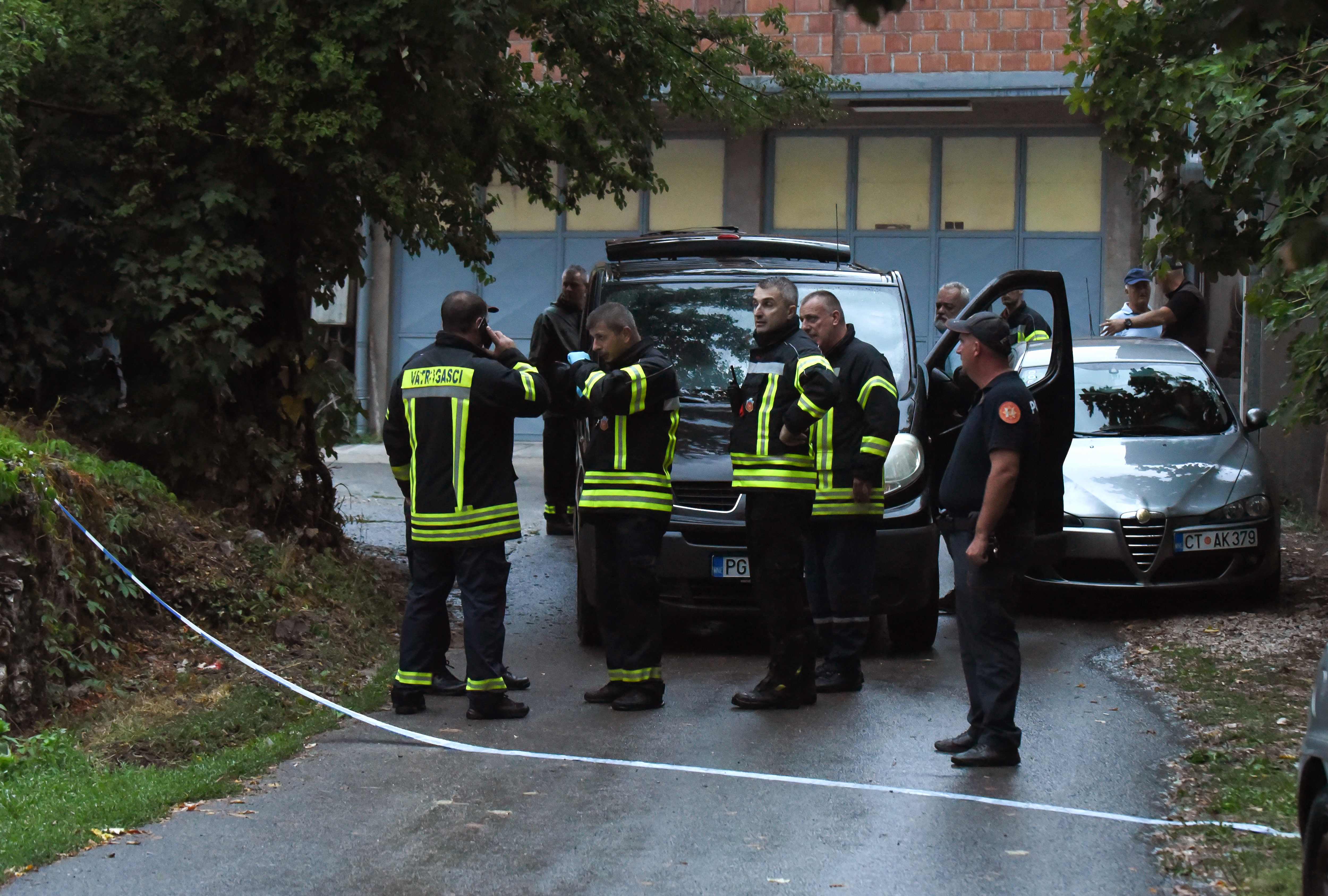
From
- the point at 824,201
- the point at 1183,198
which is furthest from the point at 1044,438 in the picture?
the point at 824,201

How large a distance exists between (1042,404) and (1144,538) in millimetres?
1716

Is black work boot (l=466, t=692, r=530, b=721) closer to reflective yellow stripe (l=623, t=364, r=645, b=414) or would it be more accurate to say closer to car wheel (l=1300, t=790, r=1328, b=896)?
reflective yellow stripe (l=623, t=364, r=645, b=414)

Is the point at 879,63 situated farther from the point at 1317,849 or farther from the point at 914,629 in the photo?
the point at 1317,849

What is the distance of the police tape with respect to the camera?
5547 mm

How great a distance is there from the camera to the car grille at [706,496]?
823cm

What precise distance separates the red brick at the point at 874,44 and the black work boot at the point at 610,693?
1472cm

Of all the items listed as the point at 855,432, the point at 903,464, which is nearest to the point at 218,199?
the point at 855,432

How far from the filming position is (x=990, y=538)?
20.5 feet

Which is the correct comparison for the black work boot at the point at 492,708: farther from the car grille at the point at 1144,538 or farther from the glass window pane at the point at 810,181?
the glass window pane at the point at 810,181

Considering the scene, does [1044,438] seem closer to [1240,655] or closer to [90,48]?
[1240,655]

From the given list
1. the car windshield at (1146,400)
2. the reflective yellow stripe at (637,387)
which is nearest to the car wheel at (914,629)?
the reflective yellow stripe at (637,387)

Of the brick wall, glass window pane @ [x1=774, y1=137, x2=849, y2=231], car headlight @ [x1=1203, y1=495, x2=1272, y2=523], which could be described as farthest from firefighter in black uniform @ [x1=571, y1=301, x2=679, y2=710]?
glass window pane @ [x1=774, y1=137, x2=849, y2=231]

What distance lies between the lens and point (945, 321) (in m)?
12.2

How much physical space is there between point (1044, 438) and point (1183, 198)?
2681 millimetres
